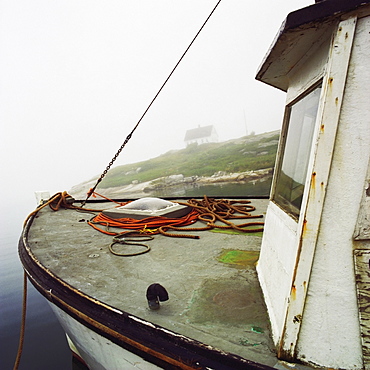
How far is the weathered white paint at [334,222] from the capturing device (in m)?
1.07

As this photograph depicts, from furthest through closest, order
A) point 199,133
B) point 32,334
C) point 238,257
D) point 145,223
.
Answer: point 199,133
point 32,334
point 145,223
point 238,257

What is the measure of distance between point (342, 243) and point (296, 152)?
2.41 ft

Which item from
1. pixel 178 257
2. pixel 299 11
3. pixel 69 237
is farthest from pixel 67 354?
pixel 299 11

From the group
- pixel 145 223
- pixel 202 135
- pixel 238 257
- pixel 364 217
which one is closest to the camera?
pixel 364 217

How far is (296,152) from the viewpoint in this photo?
5.55 ft

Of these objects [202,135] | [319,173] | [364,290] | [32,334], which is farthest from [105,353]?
A: [202,135]

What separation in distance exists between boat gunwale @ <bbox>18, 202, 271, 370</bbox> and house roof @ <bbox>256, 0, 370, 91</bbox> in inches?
55.0

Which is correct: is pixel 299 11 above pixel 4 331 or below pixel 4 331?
above

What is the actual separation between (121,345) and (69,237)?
228 centimetres

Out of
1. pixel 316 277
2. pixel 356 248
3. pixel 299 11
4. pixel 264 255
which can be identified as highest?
pixel 299 11

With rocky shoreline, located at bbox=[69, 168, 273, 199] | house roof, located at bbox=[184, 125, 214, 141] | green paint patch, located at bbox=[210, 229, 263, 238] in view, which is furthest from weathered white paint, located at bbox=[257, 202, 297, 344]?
house roof, located at bbox=[184, 125, 214, 141]

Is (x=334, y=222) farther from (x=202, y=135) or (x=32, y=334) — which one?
(x=202, y=135)

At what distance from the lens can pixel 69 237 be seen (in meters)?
3.45

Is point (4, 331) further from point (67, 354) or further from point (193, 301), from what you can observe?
point (193, 301)
